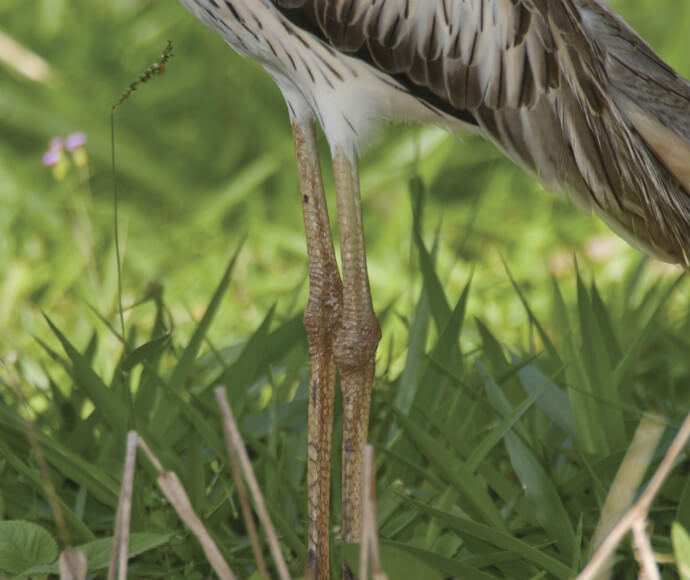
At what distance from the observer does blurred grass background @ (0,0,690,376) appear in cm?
397

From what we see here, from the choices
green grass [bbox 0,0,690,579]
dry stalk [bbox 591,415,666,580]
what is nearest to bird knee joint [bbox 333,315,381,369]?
green grass [bbox 0,0,690,579]

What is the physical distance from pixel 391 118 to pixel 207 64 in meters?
2.73

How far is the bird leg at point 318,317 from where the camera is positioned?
2.33m

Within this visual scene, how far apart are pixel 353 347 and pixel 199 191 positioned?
7.98ft

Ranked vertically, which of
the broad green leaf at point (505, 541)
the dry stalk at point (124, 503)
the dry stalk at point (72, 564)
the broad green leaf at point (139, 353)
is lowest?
the broad green leaf at point (505, 541)

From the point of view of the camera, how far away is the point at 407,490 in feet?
7.96

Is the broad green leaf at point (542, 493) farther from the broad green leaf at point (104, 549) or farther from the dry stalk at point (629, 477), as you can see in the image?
the broad green leaf at point (104, 549)

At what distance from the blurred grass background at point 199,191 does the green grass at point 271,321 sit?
12 millimetres

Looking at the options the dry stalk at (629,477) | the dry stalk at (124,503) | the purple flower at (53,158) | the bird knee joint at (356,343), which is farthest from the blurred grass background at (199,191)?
the dry stalk at (124,503)

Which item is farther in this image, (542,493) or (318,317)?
(318,317)

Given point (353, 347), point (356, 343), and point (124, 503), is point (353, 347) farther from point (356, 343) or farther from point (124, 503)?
point (124, 503)

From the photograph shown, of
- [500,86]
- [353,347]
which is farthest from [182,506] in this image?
[500,86]

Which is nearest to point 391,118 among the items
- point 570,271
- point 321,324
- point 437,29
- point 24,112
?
point 437,29

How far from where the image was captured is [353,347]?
235 centimetres
